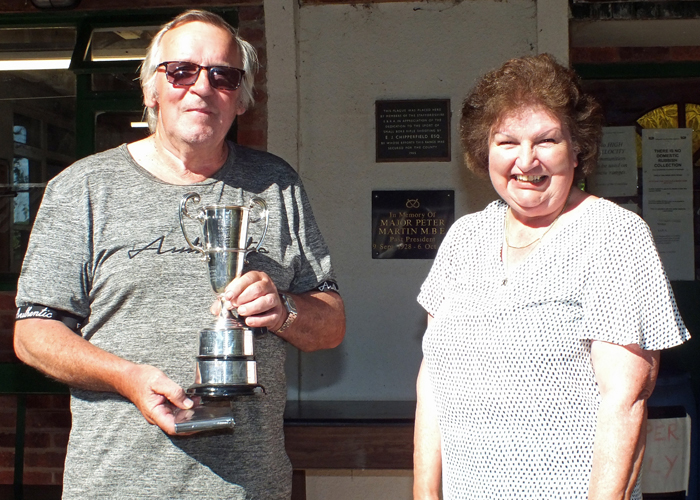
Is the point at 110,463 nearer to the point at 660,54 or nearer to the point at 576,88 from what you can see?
the point at 576,88

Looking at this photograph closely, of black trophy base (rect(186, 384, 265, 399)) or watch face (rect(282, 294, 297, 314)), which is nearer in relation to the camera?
black trophy base (rect(186, 384, 265, 399))

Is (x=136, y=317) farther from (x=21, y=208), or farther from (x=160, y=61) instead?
(x=21, y=208)

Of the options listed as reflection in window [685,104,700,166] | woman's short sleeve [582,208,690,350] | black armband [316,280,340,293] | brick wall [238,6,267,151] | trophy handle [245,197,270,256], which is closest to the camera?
woman's short sleeve [582,208,690,350]

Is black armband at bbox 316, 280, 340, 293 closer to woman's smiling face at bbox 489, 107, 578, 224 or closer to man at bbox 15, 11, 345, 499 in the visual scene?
man at bbox 15, 11, 345, 499

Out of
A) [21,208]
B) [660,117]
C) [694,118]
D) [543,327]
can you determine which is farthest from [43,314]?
[694,118]

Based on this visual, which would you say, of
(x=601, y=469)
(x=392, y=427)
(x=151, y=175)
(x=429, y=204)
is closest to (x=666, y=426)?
(x=392, y=427)

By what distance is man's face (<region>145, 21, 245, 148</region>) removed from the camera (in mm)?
2064

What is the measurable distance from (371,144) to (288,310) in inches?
102

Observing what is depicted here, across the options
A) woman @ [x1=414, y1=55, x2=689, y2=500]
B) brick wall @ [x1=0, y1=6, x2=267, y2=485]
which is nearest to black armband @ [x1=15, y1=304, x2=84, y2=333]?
woman @ [x1=414, y1=55, x2=689, y2=500]

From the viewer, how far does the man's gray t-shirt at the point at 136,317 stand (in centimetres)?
→ 196

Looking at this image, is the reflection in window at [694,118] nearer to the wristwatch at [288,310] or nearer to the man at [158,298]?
the man at [158,298]

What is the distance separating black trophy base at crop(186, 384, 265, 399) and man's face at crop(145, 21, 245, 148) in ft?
2.08

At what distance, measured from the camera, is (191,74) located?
2.08 m

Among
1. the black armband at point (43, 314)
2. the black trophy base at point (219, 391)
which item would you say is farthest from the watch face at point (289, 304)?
the black armband at point (43, 314)
